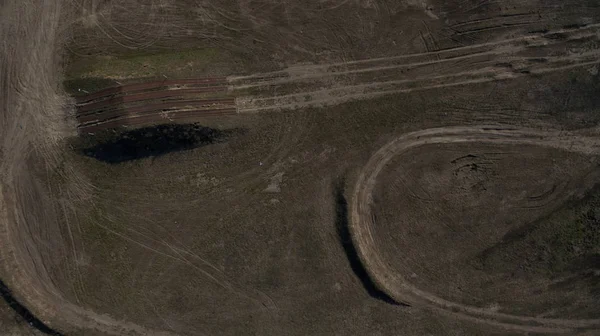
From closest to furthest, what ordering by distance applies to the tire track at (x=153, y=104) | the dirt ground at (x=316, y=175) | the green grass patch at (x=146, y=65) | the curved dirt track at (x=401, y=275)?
1. the tire track at (x=153, y=104)
2. the green grass patch at (x=146, y=65)
3. the dirt ground at (x=316, y=175)
4. the curved dirt track at (x=401, y=275)

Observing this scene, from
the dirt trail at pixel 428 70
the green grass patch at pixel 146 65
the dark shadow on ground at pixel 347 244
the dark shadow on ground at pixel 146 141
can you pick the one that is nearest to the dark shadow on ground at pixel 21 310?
the dark shadow on ground at pixel 146 141

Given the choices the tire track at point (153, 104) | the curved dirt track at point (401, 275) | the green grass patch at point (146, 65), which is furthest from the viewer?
the curved dirt track at point (401, 275)

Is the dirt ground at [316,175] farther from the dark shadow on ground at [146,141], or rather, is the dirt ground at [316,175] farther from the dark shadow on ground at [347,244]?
the dark shadow on ground at [146,141]

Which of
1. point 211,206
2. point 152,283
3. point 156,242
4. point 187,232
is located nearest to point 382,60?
point 211,206

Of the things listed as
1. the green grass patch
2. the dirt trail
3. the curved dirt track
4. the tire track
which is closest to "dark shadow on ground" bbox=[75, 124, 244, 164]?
the tire track

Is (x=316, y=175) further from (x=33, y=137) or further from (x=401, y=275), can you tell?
(x=33, y=137)
